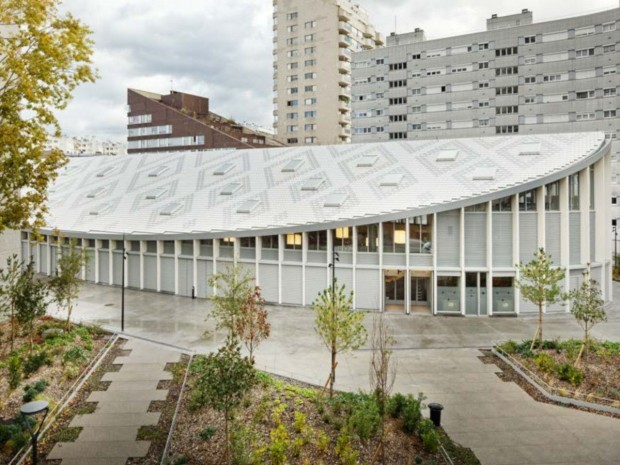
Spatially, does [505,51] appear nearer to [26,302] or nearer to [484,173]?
[484,173]

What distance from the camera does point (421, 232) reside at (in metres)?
31.2

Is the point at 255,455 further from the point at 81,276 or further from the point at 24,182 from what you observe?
the point at 81,276

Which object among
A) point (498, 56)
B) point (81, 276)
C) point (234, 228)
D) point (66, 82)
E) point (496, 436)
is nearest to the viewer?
point (66, 82)

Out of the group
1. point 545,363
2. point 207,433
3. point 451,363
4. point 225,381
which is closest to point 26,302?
point 207,433

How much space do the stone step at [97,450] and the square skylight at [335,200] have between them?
22217mm

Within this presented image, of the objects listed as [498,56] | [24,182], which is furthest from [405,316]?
[498,56]

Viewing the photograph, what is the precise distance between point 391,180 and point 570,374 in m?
19.2

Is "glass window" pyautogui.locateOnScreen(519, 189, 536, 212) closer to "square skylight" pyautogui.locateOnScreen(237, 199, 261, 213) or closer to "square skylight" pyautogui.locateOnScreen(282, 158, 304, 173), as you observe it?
"square skylight" pyautogui.locateOnScreen(282, 158, 304, 173)

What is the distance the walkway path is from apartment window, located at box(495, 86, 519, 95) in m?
66.8

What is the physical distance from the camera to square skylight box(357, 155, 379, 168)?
37.5 m

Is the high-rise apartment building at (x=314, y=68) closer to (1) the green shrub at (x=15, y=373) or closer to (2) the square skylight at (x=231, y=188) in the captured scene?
(2) the square skylight at (x=231, y=188)

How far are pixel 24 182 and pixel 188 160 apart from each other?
110 ft

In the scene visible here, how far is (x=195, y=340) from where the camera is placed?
24.6 m

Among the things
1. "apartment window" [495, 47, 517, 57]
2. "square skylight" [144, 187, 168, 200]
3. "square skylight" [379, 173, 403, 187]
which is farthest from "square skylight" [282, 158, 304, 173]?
"apartment window" [495, 47, 517, 57]
